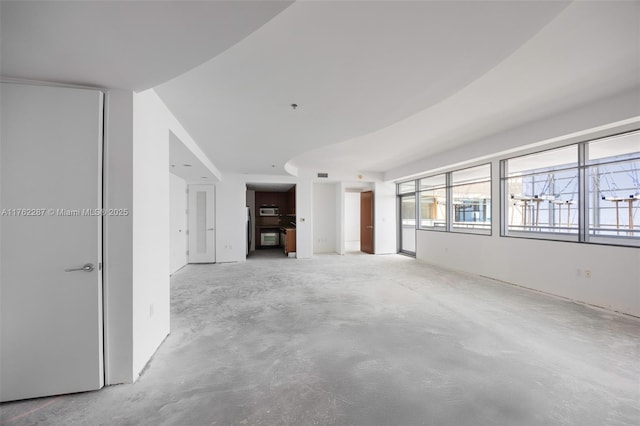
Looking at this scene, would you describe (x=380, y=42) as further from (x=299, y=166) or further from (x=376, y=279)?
(x=299, y=166)

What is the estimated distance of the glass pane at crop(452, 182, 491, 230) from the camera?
19.1 ft

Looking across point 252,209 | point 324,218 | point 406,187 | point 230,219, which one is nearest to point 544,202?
point 406,187

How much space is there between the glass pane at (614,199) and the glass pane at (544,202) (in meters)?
0.22

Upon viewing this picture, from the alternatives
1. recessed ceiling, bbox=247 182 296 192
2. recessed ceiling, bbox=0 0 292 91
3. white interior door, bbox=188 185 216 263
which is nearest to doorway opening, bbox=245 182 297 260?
recessed ceiling, bbox=247 182 296 192

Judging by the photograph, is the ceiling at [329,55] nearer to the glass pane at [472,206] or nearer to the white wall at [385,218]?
the glass pane at [472,206]

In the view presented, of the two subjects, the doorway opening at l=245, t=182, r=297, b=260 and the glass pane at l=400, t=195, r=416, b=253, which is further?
the doorway opening at l=245, t=182, r=297, b=260

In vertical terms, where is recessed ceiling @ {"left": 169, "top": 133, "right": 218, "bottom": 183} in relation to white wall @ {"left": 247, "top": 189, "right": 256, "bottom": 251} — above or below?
above

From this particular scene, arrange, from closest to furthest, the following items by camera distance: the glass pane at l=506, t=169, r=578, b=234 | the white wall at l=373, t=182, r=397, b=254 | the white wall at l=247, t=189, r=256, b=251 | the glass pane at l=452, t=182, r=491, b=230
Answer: the glass pane at l=506, t=169, r=578, b=234 < the glass pane at l=452, t=182, r=491, b=230 < the white wall at l=373, t=182, r=397, b=254 < the white wall at l=247, t=189, r=256, b=251

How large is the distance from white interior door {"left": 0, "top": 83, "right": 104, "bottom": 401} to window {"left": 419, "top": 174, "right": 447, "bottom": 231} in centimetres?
703

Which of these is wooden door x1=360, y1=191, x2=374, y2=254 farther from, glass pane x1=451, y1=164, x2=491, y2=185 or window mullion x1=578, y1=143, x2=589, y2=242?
window mullion x1=578, y1=143, x2=589, y2=242

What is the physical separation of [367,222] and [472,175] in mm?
3765

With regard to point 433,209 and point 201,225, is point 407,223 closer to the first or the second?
point 433,209

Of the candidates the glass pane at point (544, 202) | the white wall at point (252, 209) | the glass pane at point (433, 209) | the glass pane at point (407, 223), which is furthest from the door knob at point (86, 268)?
the glass pane at point (407, 223)

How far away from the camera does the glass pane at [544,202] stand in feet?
14.2
